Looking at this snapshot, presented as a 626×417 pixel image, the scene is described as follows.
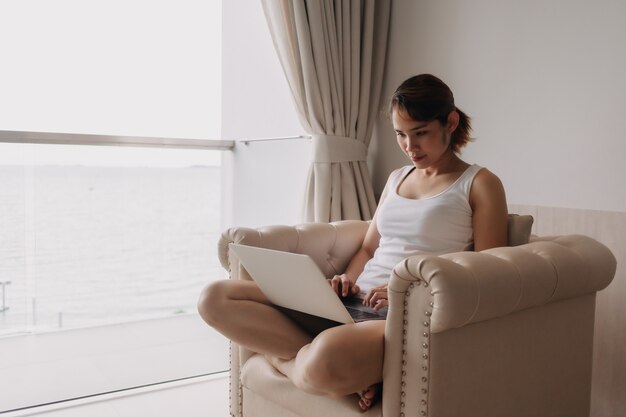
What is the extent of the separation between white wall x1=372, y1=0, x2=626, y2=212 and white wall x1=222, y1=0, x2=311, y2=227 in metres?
0.81

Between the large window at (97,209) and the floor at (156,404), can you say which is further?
the large window at (97,209)

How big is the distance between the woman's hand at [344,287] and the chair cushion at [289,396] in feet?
0.98

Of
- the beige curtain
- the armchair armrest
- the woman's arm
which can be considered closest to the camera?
the armchair armrest

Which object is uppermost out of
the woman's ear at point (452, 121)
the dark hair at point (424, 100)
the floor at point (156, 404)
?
the dark hair at point (424, 100)

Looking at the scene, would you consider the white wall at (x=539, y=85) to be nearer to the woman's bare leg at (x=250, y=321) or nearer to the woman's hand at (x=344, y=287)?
the woman's hand at (x=344, y=287)

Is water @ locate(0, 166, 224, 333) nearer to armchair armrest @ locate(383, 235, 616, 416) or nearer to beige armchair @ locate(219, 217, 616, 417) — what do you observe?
beige armchair @ locate(219, 217, 616, 417)

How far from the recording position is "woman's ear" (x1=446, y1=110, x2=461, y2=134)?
6.35ft

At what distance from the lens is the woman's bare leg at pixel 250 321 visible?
5.74 feet

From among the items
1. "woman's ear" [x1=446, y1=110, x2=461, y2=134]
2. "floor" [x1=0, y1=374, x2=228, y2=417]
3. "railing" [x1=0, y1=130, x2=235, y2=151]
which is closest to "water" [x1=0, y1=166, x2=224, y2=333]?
"railing" [x1=0, y1=130, x2=235, y2=151]

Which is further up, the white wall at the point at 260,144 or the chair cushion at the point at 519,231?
the white wall at the point at 260,144

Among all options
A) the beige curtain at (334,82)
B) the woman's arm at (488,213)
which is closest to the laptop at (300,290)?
the woman's arm at (488,213)

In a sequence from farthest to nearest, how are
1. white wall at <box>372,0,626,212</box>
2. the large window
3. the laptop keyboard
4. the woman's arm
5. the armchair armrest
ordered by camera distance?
the large window
white wall at <box>372,0,626,212</box>
the woman's arm
the laptop keyboard
the armchair armrest

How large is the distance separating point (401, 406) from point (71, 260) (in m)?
1.70

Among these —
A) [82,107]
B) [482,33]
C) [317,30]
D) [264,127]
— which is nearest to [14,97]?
[82,107]
